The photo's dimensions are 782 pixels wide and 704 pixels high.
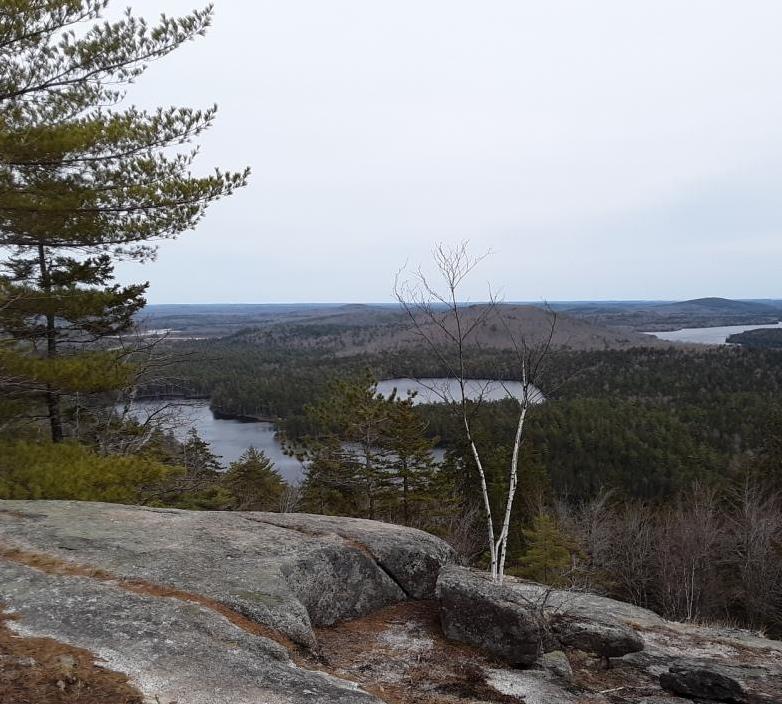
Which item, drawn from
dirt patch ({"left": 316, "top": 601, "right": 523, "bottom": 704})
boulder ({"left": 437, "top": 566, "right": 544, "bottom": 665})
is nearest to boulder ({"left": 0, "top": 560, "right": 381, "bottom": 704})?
dirt patch ({"left": 316, "top": 601, "right": 523, "bottom": 704})

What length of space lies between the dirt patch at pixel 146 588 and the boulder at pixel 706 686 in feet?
13.4

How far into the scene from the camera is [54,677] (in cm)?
409

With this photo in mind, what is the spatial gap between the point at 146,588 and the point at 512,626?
167 inches

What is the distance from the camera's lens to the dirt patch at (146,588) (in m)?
5.51

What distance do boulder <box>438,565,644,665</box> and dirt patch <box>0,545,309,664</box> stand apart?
211 cm

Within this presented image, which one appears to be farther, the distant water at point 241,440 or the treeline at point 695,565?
the distant water at point 241,440

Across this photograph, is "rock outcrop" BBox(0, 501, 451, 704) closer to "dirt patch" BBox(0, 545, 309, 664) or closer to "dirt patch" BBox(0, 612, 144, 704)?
"dirt patch" BBox(0, 545, 309, 664)

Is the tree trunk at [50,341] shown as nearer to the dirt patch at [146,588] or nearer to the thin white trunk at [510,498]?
the dirt patch at [146,588]

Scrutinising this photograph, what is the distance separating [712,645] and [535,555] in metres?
13.5

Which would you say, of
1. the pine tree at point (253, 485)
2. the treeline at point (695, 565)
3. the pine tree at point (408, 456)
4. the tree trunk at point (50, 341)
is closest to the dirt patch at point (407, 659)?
the tree trunk at point (50, 341)

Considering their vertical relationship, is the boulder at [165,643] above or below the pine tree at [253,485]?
above

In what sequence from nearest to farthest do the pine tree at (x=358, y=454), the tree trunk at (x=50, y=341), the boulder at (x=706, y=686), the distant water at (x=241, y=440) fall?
the boulder at (x=706, y=686) < the tree trunk at (x=50, y=341) < the pine tree at (x=358, y=454) < the distant water at (x=241, y=440)

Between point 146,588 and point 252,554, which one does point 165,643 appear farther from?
point 252,554

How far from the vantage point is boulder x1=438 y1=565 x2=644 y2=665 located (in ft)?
20.7
